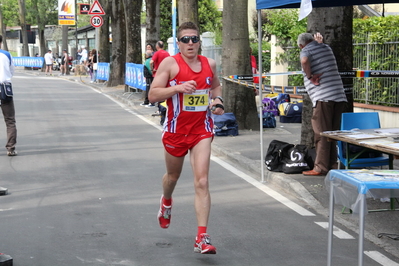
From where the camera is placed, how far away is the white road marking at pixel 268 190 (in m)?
7.77

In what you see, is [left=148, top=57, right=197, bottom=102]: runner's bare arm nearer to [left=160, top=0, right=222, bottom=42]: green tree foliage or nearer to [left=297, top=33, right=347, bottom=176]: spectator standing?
[left=297, top=33, right=347, bottom=176]: spectator standing

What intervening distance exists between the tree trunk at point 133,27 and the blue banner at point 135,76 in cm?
101

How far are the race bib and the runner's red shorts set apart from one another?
24cm

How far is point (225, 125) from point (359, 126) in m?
5.36

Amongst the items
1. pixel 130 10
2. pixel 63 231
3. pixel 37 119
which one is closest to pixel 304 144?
pixel 63 231

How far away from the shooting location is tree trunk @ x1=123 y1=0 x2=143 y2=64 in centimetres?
2772

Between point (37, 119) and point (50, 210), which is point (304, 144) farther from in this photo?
point (37, 119)

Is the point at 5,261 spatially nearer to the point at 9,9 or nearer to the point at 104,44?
the point at 104,44

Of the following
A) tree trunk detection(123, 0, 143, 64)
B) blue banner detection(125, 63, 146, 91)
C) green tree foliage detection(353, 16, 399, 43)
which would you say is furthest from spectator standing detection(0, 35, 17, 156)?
tree trunk detection(123, 0, 143, 64)

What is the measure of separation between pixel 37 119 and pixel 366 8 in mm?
13248

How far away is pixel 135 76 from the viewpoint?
2494 cm

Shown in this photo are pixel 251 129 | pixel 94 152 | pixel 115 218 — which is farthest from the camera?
pixel 251 129

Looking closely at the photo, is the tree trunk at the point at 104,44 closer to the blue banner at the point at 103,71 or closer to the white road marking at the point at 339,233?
the blue banner at the point at 103,71

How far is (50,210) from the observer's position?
298 inches
